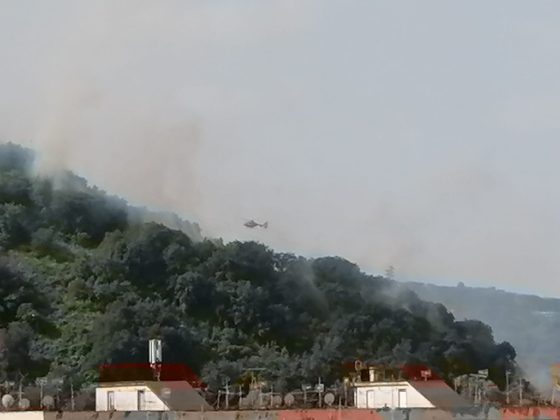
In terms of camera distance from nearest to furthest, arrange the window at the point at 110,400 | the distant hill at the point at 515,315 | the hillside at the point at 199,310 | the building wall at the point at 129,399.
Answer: the building wall at the point at 129,399
the window at the point at 110,400
the hillside at the point at 199,310
the distant hill at the point at 515,315

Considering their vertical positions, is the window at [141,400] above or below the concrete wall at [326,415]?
above

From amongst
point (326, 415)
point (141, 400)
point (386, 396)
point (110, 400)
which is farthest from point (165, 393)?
point (386, 396)

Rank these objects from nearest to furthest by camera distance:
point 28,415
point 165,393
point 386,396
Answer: point 28,415, point 165,393, point 386,396

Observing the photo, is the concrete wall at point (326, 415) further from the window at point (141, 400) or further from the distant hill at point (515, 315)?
the distant hill at point (515, 315)

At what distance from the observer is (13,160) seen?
158125 mm

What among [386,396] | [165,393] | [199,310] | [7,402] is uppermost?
[199,310]

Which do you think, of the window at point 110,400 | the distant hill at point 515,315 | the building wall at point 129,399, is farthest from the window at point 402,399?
the distant hill at point 515,315

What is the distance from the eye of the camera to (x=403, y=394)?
55.0 metres

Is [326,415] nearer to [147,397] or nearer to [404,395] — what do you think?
[404,395]

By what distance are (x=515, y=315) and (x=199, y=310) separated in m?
75.8

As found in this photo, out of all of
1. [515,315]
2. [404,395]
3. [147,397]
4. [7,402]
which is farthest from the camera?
[515,315]

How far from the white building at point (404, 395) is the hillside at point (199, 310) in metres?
35.7

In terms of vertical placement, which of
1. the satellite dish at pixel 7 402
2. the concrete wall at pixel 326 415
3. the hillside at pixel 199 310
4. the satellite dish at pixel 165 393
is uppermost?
the hillside at pixel 199 310

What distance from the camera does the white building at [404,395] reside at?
54.8 meters
